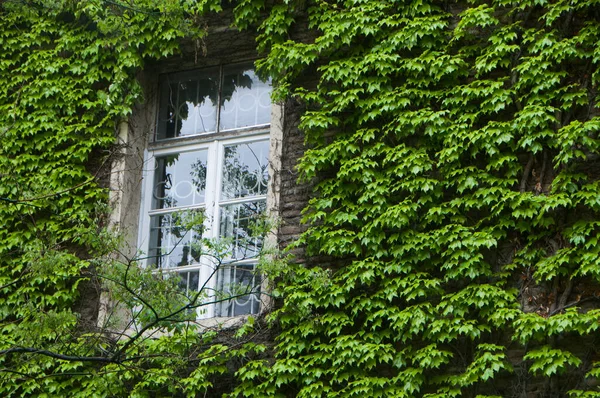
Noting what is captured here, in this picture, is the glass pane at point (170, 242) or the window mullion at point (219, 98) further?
the window mullion at point (219, 98)

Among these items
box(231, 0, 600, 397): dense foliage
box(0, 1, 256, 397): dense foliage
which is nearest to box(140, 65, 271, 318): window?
box(0, 1, 256, 397): dense foliage

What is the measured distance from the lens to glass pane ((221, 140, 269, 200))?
997cm

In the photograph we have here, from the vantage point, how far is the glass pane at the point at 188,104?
34.6ft

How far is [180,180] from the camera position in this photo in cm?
1041

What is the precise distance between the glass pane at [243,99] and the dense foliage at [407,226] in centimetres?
43

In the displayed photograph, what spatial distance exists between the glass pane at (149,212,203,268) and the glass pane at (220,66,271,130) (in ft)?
3.51

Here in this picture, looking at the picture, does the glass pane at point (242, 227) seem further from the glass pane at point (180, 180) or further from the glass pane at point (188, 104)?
the glass pane at point (188, 104)

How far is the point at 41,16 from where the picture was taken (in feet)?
36.5

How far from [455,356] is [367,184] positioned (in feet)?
5.30

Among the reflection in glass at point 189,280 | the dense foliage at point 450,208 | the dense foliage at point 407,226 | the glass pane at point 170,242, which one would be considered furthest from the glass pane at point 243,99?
the reflection in glass at point 189,280

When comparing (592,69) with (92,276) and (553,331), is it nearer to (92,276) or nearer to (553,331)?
(553,331)

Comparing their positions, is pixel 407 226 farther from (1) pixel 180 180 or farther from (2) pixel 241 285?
(1) pixel 180 180

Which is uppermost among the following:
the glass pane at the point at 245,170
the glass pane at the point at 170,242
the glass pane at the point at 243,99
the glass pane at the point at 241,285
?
the glass pane at the point at 243,99

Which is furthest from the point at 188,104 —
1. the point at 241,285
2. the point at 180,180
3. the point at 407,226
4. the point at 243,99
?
the point at 407,226
